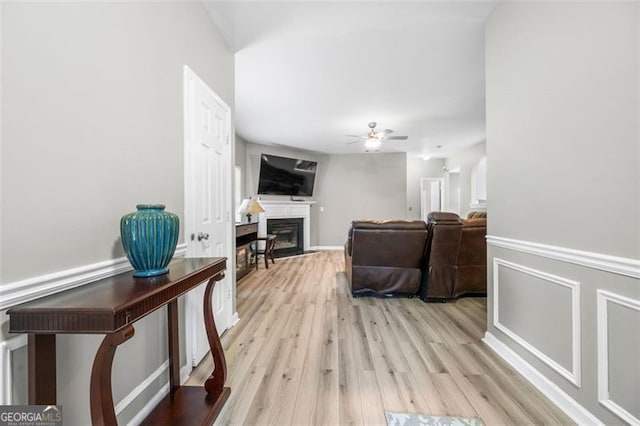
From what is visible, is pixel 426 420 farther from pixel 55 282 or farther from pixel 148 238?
pixel 55 282

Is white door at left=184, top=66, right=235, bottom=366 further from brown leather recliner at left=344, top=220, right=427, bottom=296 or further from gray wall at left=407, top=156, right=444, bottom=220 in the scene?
gray wall at left=407, top=156, right=444, bottom=220

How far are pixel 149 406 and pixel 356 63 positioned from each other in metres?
3.30

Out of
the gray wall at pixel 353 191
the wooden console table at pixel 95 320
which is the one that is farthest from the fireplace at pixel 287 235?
the wooden console table at pixel 95 320

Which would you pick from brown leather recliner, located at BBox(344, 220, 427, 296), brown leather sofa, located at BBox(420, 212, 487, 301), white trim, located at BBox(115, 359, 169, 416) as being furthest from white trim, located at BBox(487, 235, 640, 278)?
white trim, located at BBox(115, 359, 169, 416)

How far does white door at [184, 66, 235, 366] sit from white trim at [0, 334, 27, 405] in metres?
1.00

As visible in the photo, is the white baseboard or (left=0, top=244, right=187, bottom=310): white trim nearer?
(left=0, top=244, right=187, bottom=310): white trim

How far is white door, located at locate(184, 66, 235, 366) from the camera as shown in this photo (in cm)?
181

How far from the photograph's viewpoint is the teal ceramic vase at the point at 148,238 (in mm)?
1055

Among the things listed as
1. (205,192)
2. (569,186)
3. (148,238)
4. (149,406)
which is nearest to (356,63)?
(205,192)

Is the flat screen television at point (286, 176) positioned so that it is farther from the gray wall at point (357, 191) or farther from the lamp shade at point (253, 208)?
the lamp shade at point (253, 208)

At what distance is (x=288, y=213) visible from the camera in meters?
6.64

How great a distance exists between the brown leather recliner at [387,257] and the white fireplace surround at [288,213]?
314 cm

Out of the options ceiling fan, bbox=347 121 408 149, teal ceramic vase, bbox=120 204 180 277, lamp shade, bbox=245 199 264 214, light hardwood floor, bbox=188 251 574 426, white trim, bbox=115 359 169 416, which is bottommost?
light hardwood floor, bbox=188 251 574 426

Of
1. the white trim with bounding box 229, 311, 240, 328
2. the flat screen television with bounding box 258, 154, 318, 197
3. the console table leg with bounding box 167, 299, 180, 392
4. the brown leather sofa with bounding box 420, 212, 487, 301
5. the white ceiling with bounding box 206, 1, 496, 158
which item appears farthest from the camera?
the flat screen television with bounding box 258, 154, 318, 197
